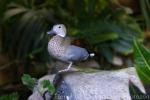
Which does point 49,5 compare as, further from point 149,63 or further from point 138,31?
point 149,63

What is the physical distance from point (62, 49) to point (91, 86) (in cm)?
18

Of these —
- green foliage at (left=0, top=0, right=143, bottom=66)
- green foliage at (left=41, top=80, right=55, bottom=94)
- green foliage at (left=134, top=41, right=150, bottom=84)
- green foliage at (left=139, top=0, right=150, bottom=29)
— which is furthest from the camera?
green foliage at (left=139, top=0, right=150, bottom=29)

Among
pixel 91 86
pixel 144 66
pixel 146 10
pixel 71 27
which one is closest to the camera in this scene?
pixel 144 66

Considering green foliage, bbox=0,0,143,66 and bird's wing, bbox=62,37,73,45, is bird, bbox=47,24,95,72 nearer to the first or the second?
bird's wing, bbox=62,37,73,45

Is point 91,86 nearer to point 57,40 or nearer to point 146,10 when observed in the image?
point 57,40

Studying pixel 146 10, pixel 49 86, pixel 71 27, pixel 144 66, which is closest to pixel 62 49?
pixel 49 86

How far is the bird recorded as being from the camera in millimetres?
1431

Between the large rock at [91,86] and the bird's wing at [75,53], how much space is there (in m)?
0.10

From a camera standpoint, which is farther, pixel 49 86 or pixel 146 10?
pixel 146 10

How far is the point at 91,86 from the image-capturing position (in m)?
1.49

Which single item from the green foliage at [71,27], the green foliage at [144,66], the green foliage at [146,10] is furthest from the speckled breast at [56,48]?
the green foliage at [146,10]

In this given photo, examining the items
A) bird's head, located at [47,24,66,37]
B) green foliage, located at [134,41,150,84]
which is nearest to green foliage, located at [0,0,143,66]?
bird's head, located at [47,24,66,37]

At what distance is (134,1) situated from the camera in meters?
2.68

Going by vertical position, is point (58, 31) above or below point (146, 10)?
above
